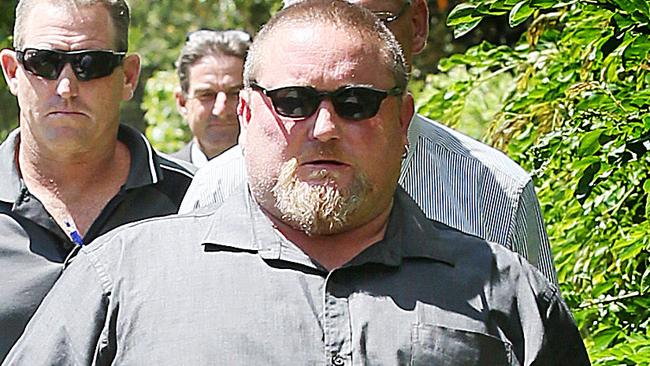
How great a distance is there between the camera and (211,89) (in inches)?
254

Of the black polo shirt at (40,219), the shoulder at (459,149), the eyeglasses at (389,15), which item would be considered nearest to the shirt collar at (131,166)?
the black polo shirt at (40,219)

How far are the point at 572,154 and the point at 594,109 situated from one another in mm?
301

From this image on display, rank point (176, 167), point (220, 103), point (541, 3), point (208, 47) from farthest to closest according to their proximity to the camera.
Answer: point (208, 47), point (220, 103), point (176, 167), point (541, 3)

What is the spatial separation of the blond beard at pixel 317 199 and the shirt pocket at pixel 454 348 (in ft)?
0.93

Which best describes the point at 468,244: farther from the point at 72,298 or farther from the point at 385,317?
the point at 72,298

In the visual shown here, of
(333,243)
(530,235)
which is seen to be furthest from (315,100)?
(530,235)

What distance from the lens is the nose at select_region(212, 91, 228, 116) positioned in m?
6.34

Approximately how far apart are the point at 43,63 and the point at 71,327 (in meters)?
1.41

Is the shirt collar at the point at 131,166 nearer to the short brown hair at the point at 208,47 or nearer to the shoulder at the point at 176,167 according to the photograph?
the shoulder at the point at 176,167

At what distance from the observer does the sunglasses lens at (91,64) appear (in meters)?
3.99

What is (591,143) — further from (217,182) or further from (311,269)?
(217,182)

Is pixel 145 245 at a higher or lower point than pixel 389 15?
lower

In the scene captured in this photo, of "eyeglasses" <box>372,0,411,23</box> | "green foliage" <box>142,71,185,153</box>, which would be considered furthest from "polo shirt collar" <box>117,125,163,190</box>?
"green foliage" <box>142,71,185,153</box>

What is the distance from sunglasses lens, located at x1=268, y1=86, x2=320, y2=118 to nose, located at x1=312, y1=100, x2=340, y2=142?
0.02 meters
